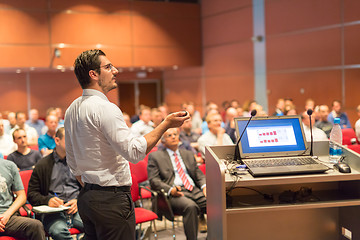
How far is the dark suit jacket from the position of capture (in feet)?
15.1

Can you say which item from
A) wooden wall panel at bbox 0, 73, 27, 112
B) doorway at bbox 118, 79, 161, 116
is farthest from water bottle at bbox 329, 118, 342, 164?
doorway at bbox 118, 79, 161, 116

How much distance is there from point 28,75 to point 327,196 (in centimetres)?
1085

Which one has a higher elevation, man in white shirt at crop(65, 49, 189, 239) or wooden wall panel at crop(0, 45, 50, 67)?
wooden wall panel at crop(0, 45, 50, 67)

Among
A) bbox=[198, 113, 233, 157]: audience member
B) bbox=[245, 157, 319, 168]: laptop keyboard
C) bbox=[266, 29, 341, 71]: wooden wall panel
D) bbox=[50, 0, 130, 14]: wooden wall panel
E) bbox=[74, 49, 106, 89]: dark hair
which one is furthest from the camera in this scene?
bbox=[50, 0, 130, 14]: wooden wall panel

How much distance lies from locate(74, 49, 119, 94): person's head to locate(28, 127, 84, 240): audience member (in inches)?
70.5

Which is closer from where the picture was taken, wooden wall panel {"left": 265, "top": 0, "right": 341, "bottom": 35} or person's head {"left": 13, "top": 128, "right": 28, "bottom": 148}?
person's head {"left": 13, "top": 128, "right": 28, "bottom": 148}

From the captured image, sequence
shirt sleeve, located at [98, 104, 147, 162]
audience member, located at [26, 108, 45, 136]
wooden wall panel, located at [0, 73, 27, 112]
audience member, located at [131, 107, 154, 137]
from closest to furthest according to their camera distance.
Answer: shirt sleeve, located at [98, 104, 147, 162]
audience member, located at [131, 107, 154, 137]
audience member, located at [26, 108, 45, 136]
wooden wall panel, located at [0, 73, 27, 112]

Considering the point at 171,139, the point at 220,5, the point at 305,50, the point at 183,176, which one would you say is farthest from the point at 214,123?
the point at 220,5

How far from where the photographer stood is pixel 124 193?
2.33 m

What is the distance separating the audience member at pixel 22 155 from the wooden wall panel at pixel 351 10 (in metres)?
7.20

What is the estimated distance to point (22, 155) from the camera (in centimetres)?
551

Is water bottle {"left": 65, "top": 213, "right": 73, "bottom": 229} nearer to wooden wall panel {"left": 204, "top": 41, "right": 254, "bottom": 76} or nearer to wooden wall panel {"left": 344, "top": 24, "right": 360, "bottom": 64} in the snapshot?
wooden wall panel {"left": 344, "top": 24, "right": 360, "bottom": 64}

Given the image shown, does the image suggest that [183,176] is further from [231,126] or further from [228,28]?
[228,28]

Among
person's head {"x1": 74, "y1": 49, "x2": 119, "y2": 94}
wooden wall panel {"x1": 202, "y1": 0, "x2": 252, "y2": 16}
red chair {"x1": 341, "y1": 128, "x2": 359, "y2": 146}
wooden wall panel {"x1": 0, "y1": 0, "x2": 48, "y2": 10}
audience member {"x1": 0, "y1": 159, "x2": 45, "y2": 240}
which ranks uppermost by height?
wooden wall panel {"x1": 202, "y1": 0, "x2": 252, "y2": 16}
